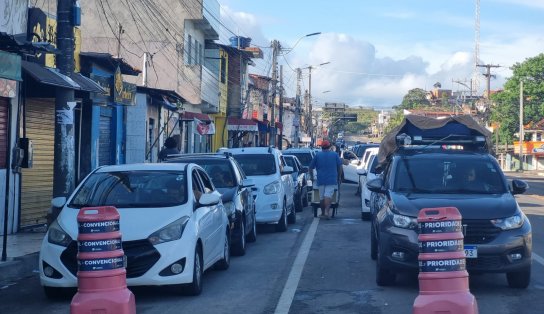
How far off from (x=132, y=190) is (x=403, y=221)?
3522mm

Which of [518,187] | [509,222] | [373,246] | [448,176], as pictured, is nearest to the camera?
[509,222]

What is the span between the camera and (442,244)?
7160 millimetres

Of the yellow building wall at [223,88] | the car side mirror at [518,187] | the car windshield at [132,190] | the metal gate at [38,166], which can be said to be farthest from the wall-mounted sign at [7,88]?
the yellow building wall at [223,88]

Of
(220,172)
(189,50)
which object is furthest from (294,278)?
→ (189,50)

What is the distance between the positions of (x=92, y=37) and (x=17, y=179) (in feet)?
60.0

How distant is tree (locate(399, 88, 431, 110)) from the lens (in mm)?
130250

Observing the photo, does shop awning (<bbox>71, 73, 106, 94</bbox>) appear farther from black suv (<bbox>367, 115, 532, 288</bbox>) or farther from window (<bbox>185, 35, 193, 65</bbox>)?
window (<bbox>185, 35, 193, 65</bbox>)

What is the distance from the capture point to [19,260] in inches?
472

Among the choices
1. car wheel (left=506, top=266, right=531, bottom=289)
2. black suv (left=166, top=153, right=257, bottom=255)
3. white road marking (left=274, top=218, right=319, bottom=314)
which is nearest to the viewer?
white road marking (left=274, top=218, right=319, bottom=314)

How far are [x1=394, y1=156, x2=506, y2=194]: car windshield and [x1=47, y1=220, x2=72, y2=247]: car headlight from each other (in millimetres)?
4355

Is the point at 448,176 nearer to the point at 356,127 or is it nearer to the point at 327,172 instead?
the point at 327,172

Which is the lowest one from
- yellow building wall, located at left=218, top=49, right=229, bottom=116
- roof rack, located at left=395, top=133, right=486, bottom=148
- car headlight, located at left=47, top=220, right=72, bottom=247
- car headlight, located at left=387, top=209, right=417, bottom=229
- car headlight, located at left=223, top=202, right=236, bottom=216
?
car headlight, located at left=47, top=220, right=72, bottom=247

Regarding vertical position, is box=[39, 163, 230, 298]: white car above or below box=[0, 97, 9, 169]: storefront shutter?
below

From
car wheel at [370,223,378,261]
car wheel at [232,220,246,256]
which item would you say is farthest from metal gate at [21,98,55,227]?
car wheel at [370,223,378,261]
